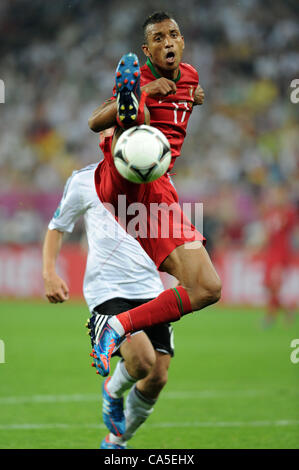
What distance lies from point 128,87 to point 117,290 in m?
1.88

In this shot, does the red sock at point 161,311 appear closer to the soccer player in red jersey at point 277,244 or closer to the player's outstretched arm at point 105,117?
the player's outstretched arm at point 105,117

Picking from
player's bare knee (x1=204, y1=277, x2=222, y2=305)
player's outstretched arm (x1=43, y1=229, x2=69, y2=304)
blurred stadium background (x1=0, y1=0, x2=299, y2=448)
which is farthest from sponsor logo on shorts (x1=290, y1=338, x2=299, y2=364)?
blurred stadium background (x1=0, y1=0, x2=299, y2=448)

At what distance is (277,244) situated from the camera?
14.4 meters

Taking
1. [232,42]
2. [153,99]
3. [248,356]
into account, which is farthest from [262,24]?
[153,99]

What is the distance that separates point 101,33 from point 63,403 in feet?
48.2

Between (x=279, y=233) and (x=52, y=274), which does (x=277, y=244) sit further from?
(x=52, y=274)

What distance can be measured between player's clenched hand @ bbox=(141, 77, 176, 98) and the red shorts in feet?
1.29

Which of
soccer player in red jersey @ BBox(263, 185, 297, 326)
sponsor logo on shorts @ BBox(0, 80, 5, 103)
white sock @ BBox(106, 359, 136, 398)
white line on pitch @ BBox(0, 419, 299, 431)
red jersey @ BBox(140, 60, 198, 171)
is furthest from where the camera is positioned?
sponsor logo on shorts @ BBox(0, 80, 5, 103)

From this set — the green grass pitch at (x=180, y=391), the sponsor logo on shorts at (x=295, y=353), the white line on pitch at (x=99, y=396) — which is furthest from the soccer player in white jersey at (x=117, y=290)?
the sponsor logo on shorts at (x=295, y=353)

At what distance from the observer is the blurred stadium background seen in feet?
60.1

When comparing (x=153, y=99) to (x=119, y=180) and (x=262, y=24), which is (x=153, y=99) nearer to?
(x=119, y=180)

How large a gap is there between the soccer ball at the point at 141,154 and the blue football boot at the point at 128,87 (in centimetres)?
10

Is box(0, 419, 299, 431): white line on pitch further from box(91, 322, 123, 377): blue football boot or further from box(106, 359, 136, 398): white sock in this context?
box(91, 322, 123, 377): blue football boot

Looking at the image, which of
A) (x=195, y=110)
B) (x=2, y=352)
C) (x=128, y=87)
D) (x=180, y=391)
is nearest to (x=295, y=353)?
(x=180, y=391)
